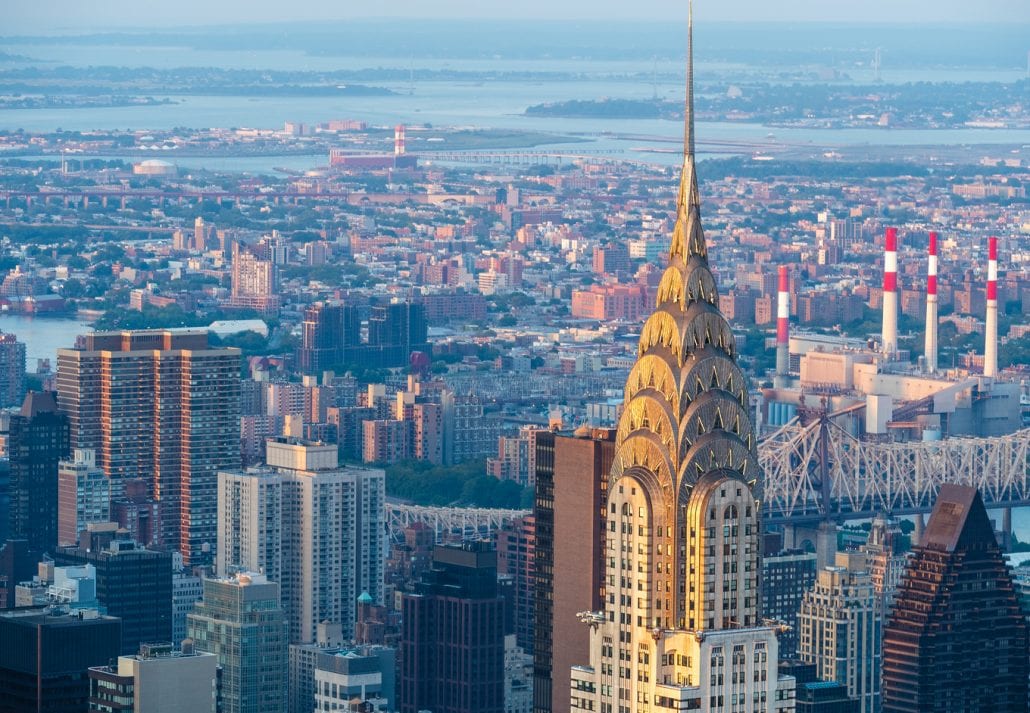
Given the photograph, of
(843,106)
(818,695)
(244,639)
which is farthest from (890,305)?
(843,106)

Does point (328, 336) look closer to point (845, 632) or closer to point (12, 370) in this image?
point (12, 370)

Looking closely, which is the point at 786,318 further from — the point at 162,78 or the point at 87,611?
the point at 162,78

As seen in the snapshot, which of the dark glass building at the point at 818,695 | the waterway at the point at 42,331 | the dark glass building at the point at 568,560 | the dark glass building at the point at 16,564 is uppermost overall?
the dark glass building at the point at 568,560

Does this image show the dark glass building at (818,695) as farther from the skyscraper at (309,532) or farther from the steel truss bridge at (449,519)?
the steel truss bridge at (449,519)

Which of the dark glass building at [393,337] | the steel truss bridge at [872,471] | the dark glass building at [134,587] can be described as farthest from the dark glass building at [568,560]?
the dark glass building at [393,337]

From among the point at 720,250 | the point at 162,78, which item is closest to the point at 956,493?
the point at 720,250
